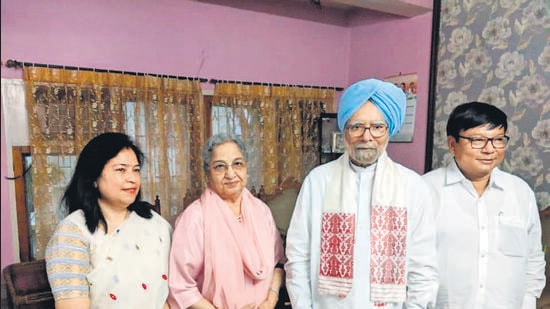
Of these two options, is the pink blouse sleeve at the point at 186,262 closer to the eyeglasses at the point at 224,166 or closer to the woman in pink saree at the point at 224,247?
the woman in pink saree at the point at 224,247

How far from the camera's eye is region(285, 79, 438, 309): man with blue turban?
53.1 inches

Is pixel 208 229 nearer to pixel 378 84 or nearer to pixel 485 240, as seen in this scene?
pixel 378 84

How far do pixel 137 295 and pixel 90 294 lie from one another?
0.50ft

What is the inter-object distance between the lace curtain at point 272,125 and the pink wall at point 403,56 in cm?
55

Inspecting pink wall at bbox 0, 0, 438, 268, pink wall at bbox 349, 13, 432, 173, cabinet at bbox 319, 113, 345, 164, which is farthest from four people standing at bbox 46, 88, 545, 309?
cabinet at bbox 319, 113, 345, 164

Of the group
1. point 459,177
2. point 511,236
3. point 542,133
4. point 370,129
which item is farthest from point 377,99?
point 542,133

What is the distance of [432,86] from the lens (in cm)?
299

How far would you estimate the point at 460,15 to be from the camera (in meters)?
2.77

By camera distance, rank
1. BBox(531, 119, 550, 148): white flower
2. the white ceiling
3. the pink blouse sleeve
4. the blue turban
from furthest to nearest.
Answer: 1. the white ceiling
2. BBox(531, 119, 550, 148): white flower
3. the pink blouse sleeve
4. the blue turban

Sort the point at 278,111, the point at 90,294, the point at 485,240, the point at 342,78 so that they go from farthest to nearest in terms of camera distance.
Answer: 1. the point at 342,78
2. the point at 278,111
3. the point at 485,240
4. the point at 90,294

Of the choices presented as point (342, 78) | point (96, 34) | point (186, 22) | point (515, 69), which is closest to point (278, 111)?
point (342, 78)

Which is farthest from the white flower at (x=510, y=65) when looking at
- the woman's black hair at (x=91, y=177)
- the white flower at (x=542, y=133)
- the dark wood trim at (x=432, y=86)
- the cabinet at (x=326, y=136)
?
the woman's black hair at (x=91, y=177)

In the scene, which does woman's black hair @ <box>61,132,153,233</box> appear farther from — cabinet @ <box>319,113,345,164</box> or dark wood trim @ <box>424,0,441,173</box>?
cabinet @ <box>319,113,345,164</box>

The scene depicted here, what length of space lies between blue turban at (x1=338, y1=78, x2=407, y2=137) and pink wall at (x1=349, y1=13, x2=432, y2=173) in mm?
1861
